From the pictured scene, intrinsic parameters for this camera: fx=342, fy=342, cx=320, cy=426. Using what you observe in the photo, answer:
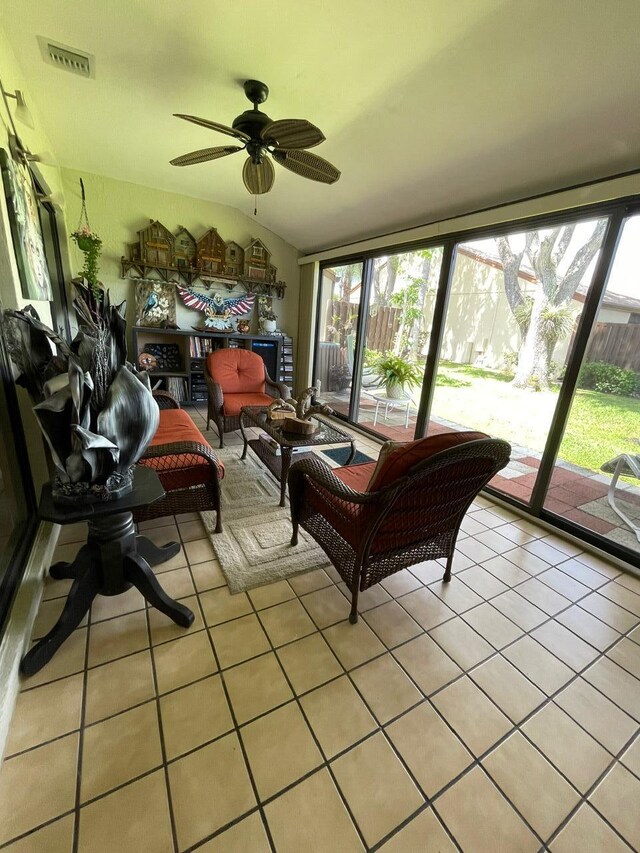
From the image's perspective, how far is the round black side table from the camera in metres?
1.17

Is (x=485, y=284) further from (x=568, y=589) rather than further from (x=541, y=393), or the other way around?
(x=568, y=589)

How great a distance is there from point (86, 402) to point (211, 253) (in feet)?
12.9

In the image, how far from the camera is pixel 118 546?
1.30 metres

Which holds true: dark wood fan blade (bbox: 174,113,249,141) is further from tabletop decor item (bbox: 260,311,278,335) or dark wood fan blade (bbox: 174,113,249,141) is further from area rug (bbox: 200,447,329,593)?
tabletop decor item (bbox: 260,311,278,335)

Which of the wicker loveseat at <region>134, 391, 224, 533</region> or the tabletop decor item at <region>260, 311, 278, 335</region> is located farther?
the tabletop decor item at <region>260, 311, 278, 335</region>

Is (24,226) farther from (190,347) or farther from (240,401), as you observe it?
(190,347)

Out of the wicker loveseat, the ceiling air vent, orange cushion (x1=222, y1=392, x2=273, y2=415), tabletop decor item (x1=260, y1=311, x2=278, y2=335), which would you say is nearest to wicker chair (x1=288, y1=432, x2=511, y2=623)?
the wicker loveseat

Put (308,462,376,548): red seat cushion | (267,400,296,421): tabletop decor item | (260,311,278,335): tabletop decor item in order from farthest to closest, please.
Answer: (260,311,278,335): tabletop decor item < (267,400,296,421): tabletop decor item < (308,462,376,548): red seat cushion

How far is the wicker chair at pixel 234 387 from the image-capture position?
301cm

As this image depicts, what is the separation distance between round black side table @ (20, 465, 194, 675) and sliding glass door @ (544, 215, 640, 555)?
241 centimetres

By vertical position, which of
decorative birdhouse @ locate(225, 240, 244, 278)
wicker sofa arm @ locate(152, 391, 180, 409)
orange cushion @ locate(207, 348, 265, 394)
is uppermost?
decorative birdhouse @ locate(225, 240, 244, 278)

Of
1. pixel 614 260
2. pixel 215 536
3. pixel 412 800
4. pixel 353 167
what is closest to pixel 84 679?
pixel 215 536

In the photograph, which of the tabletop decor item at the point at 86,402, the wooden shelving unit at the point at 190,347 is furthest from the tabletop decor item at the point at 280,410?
the wooden shelving unit at the point at 190,347

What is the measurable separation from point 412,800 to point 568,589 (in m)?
1.35
